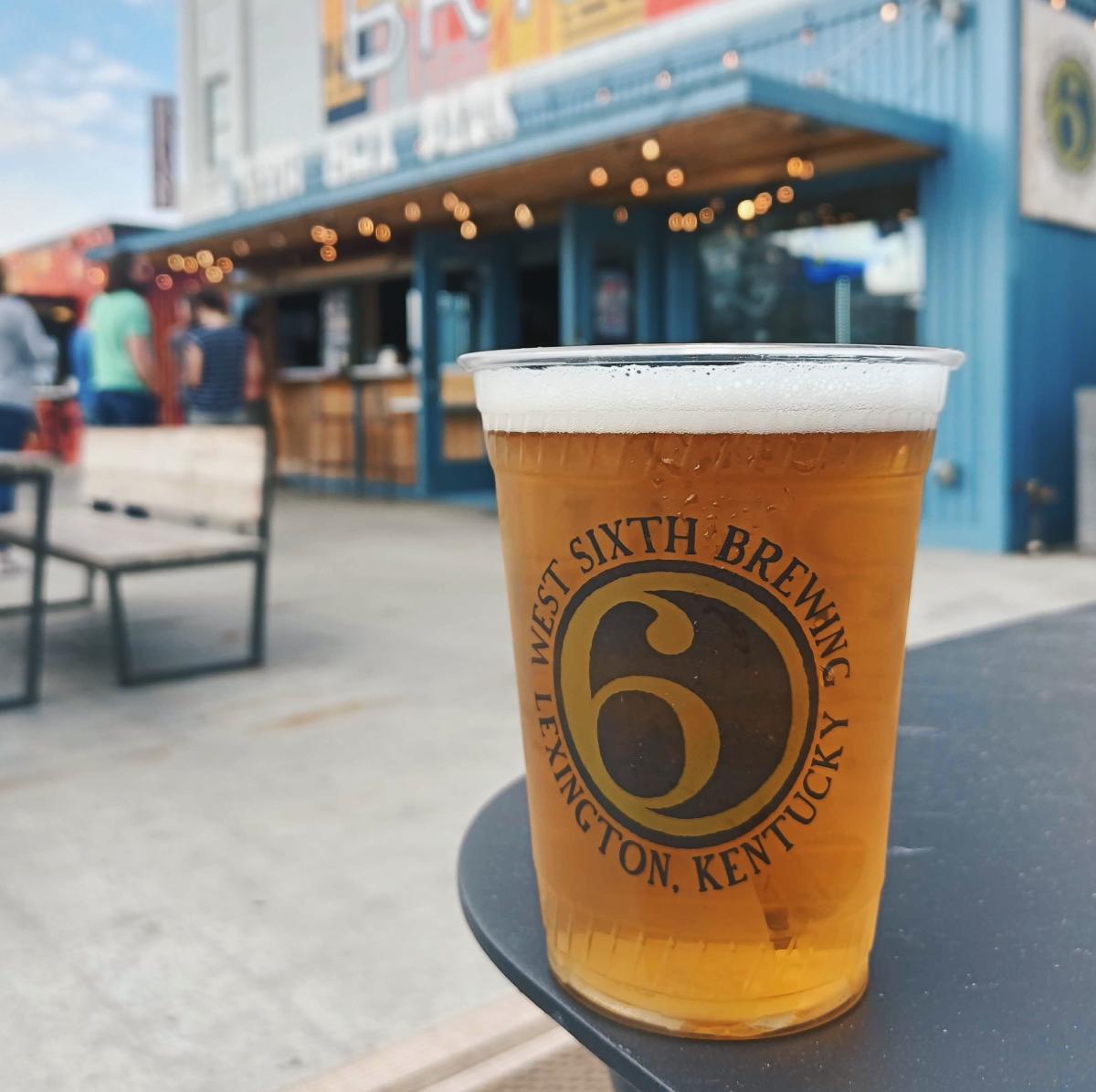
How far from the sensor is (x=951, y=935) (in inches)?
25.0

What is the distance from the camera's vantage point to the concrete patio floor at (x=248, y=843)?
5.76 feet

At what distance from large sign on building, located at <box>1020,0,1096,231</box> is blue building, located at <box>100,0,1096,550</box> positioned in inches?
0.9

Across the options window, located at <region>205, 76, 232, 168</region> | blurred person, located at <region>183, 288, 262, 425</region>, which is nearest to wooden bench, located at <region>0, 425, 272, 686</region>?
blurred person, located at <region>183, 288, 262, 425</region>

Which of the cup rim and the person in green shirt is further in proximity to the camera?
the person in green shirt

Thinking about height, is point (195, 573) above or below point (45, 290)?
below

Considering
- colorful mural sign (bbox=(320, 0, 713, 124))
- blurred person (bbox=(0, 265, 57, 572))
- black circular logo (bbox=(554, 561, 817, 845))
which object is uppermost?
colorful mural sign (bbox=(320, 0, 713, 124))

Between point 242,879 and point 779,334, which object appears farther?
point 779,334

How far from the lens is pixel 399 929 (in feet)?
6.92

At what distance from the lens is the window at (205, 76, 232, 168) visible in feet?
50.3

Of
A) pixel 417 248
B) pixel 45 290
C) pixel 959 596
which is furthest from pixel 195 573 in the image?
pixel 45 290

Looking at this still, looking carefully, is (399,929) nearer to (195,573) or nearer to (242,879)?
(242,879)

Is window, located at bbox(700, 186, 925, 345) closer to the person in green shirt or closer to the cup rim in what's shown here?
the person in green shirt

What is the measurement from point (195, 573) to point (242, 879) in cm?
452

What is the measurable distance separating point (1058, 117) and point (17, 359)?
6179 mm
